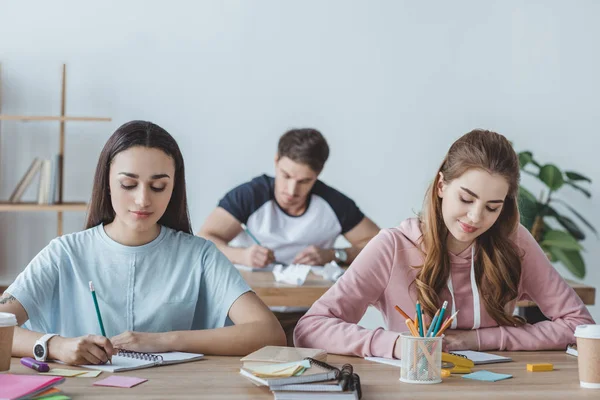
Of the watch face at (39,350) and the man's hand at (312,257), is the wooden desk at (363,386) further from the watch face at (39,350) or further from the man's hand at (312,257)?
the man's hand at (312,257)

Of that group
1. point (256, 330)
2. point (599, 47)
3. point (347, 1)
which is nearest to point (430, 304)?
point (256, 330)

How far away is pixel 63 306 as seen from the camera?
1.89 meters

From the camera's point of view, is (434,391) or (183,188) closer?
(434,391)

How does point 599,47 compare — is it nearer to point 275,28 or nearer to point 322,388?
point 275,28

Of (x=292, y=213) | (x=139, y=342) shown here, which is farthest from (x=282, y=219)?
(x=139, y=342)

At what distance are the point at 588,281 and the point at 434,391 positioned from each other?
12.3ft

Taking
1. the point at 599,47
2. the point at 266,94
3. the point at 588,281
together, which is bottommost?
the point at 588,281

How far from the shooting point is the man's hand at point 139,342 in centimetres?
168

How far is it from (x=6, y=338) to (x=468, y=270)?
45.6 inches

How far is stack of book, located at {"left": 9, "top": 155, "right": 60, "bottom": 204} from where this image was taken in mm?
4305

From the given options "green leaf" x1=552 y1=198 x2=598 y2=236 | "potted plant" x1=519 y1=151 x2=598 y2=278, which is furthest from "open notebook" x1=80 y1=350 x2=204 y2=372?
"green leaf" x1=552 y1=198 x2=598 y2=236

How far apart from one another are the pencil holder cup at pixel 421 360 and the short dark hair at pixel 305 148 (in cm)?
213

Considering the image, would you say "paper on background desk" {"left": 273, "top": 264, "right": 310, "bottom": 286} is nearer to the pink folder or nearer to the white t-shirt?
the white t-shirt

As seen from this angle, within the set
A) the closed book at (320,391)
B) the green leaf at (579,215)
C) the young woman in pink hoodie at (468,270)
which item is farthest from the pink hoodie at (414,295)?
the green leaf at (579,215)
